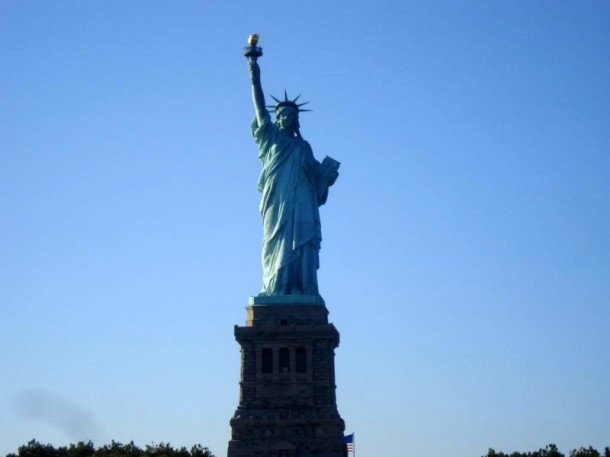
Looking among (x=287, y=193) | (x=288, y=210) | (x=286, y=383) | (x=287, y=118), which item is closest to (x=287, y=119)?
(x=287, y=118)

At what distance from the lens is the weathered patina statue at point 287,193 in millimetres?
69688

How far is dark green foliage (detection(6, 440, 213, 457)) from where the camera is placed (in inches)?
3265

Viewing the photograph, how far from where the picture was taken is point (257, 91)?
72250 mm

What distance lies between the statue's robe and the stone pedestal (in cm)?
138

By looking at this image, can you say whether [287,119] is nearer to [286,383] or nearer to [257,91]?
[257,91]

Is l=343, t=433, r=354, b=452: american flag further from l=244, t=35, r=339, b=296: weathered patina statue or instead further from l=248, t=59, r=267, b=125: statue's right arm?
l=248, t=59, r=267, b=125: statue's right arm

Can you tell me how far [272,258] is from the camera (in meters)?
70.1

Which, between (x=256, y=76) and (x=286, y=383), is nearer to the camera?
(x=286, y=383)

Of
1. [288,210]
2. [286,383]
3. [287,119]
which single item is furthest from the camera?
[287,119]

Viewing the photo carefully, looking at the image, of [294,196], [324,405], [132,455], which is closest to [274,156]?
[294,196]

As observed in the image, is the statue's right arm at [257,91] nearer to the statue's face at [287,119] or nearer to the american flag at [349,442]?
the statue's face at [287,119]

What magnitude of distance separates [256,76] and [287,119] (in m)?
2.62

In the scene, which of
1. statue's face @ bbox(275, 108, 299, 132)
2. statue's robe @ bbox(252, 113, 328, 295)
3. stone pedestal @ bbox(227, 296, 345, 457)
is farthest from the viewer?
statue's face @ bbox(275, 108, 299, 132)

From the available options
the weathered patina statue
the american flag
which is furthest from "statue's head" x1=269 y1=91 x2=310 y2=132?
the american flag
